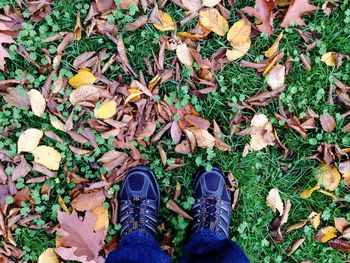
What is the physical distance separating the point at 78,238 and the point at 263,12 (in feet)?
5.79

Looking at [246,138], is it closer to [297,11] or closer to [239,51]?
[239,51]

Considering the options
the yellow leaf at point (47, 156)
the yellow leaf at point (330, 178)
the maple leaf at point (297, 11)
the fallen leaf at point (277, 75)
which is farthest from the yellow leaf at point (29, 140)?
the yellow leaf at point (330, 178)

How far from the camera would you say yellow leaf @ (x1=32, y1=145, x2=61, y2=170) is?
2891 mm

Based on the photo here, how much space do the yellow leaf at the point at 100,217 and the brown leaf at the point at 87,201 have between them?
3cm

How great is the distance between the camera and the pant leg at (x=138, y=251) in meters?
2.52

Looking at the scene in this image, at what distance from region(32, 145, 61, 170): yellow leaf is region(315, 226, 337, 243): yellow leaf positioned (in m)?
1.68

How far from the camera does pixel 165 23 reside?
290 cm

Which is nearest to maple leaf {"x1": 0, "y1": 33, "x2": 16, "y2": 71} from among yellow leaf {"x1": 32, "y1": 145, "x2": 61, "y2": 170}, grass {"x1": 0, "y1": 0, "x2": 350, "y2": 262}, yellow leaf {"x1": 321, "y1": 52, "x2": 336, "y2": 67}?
grass {"x1": 0, "y1": 0, "x2": 350, "y2": 262}

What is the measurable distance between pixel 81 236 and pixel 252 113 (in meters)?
1.29

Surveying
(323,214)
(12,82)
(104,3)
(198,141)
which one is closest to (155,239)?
(198,141)

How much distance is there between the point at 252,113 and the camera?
2951 mm

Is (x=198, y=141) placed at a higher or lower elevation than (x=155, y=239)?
higher

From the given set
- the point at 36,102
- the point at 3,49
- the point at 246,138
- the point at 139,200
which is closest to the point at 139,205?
the point at 139,200

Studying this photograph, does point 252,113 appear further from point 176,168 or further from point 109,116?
point 109,116
